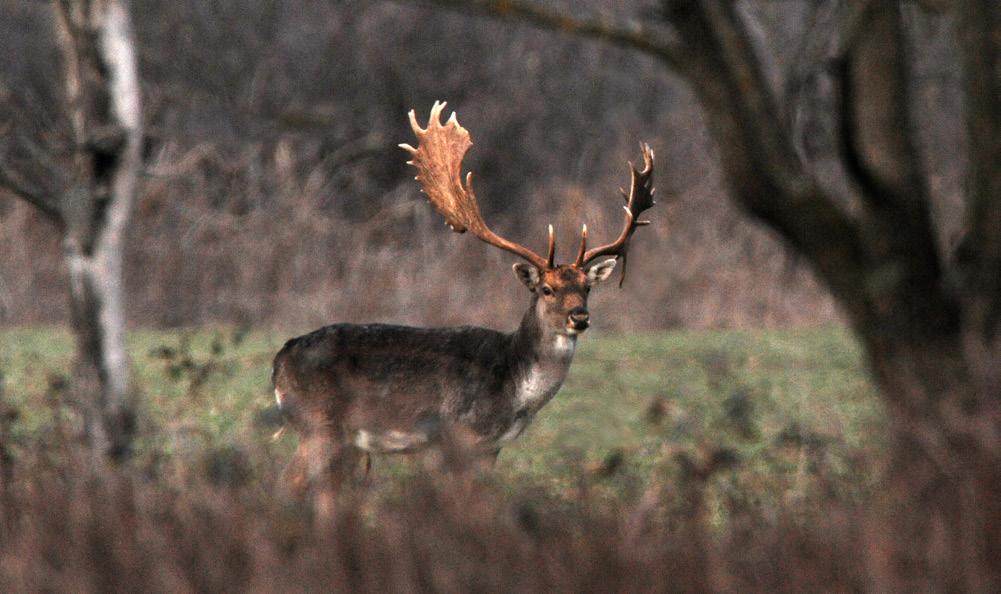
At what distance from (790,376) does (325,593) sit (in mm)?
10581

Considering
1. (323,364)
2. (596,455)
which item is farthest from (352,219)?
(323,364)

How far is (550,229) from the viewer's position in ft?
27.3

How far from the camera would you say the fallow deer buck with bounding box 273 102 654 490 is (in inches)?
319

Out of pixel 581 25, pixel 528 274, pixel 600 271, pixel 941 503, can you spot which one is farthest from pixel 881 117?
pixel 941 503

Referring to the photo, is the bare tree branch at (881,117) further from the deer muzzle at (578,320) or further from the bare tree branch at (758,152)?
the deer muzzle at (578,320)

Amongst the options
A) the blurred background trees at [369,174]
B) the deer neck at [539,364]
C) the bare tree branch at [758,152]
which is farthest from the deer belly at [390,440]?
the blurred background trees at [369,174]

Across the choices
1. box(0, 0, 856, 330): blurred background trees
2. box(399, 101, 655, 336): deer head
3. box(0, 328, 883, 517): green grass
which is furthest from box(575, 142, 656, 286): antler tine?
box(0, 0, 856, 330): blurred background trees

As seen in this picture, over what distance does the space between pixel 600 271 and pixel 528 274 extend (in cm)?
36

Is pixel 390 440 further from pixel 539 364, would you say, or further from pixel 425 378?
pixel 539 364

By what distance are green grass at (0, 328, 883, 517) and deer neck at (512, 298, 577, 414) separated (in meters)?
0.37

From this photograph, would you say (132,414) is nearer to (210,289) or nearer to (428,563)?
(428,563)

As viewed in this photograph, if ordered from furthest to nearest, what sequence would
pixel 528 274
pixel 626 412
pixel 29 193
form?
pixel 626 412 → pixel 29 193 → pixel 528 274

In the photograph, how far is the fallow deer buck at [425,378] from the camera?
8109mm

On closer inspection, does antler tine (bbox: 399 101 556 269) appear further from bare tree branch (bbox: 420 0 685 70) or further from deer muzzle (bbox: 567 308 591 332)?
bare tree branch (bbox: 420 0 685 70)
